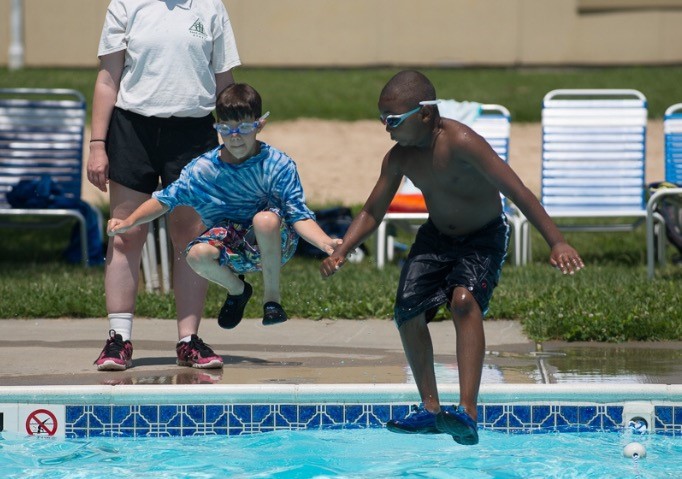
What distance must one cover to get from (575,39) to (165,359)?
18636mm

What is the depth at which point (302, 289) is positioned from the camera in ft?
26.9

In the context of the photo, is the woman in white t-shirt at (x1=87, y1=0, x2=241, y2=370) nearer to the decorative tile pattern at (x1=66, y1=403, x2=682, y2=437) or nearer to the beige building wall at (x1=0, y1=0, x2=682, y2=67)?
the decorative tile pattern at (x1=66, y1=403, x2=682, y2=437)

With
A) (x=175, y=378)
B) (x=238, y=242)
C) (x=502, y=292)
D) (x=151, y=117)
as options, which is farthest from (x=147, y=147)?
(x=502, y=292)

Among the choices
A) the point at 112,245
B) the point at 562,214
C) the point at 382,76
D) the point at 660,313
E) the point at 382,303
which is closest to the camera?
the point at 112,245

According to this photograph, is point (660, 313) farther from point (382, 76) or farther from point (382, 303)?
point (382, 76)

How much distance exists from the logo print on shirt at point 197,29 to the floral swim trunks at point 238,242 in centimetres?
94

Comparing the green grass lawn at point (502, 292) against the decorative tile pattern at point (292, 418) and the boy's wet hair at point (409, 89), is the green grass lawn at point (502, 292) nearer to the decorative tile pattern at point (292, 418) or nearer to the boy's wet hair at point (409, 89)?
the decorative tile pattern at point (292, 418)

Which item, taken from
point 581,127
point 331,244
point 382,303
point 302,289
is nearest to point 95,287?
point 302,289

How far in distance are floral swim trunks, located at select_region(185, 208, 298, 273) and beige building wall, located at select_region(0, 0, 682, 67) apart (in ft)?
58.9

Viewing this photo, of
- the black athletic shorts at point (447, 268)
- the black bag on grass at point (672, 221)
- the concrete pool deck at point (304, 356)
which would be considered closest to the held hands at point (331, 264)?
the black athletic shorts at point (447, 268)

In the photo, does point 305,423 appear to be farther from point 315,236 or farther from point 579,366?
point 579,366

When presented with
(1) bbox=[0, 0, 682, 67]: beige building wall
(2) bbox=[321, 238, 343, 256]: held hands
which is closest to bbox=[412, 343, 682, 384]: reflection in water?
(2) bbox=[321, 238, 343, 256]: held hands

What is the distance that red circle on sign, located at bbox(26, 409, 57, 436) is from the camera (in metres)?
5.33

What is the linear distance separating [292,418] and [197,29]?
1.99 m
